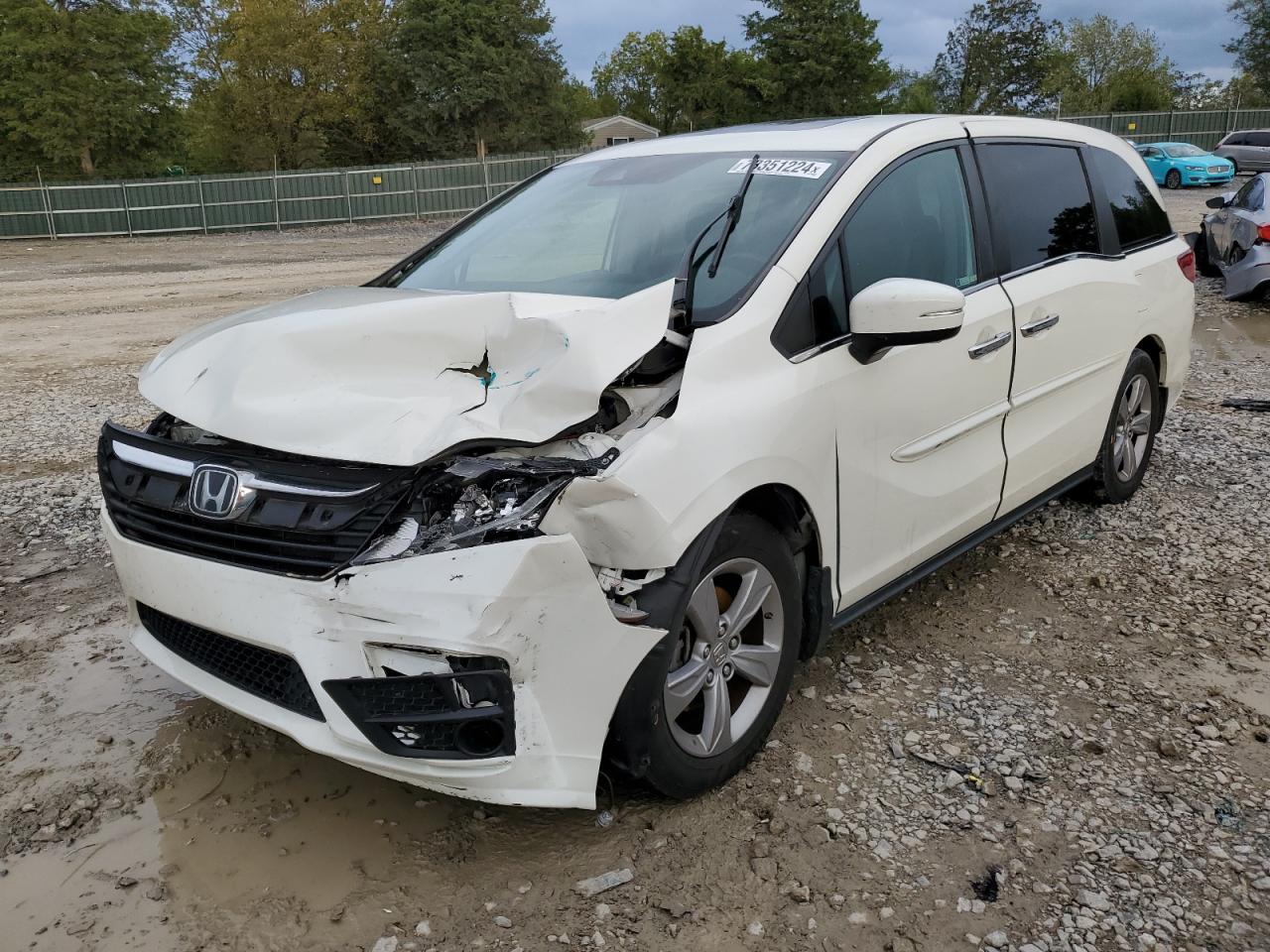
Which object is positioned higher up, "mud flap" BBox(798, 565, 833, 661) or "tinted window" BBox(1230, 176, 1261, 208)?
"tinted window" BBox(1230, 176, 1261, 208)

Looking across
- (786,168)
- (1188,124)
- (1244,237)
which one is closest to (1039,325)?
(786,168)

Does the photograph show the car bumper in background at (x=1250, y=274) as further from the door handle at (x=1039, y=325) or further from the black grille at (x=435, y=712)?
the black grille at (x=435, y=712)

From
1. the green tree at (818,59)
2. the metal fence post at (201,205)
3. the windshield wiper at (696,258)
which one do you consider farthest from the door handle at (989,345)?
the green tree at (818,59)

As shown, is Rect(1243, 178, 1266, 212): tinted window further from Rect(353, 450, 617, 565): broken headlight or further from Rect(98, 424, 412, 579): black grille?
Rect(98, 424, 412, 579): black grille

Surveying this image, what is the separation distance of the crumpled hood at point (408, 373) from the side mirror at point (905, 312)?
597 mm

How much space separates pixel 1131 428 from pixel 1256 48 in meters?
65.4

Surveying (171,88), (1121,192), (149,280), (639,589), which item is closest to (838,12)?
(171,88)

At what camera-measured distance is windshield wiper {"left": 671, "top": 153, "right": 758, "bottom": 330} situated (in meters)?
2.96

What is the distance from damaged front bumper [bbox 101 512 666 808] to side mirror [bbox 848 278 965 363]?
1.15 m

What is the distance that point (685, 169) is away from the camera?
3740 millimetres

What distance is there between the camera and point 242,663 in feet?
8.99

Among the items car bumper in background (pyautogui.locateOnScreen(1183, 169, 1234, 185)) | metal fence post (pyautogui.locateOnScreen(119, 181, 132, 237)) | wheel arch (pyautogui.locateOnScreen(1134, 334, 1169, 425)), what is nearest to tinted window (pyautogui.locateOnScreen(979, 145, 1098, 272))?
wheel arch (pyautogui.locateOnScreen(1134, 334, 1169, 425))

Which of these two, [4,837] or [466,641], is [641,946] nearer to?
[466,641]

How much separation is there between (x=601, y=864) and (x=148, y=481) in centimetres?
155
